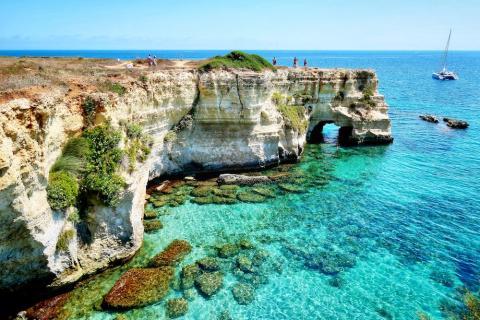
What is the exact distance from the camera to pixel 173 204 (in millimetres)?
26219

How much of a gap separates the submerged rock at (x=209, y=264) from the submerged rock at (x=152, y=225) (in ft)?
16.3

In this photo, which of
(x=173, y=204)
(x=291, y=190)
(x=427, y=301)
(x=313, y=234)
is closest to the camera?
(x=427, y=301)

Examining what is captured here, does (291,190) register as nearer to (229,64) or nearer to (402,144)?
(229,64)

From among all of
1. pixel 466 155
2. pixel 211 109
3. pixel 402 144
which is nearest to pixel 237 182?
pixel 211 109

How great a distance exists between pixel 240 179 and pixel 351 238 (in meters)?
11.9

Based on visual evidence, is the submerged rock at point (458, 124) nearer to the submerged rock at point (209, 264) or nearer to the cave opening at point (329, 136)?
the cave opening at point (329, 136)

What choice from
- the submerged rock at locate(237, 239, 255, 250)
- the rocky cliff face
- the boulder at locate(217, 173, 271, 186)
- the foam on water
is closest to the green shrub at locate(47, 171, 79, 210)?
the rocky cliff face

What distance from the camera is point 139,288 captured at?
17.0m

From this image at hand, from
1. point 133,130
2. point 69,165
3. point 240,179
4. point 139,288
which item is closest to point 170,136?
point 133,130

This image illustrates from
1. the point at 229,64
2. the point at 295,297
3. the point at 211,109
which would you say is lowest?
the point at 295,297

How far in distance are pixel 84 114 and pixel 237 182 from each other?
50.3ft

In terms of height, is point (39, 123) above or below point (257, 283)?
above

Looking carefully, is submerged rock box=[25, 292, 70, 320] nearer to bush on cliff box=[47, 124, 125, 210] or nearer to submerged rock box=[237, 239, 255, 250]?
bush on cliff box=[47, 124, 125, 210]

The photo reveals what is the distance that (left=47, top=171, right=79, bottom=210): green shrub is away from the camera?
1611 centimetres
